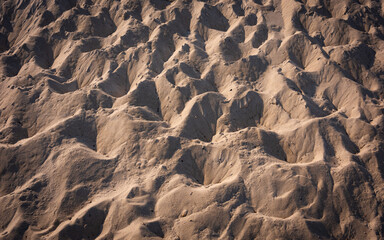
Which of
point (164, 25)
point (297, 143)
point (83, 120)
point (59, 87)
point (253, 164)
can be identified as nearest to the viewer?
point (253, 164)

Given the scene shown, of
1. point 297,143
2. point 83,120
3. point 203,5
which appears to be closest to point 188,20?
point 203,5

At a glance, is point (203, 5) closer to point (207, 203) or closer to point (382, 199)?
point (207, 203)

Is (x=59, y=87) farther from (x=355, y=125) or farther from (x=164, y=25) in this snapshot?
(x=355, y=125)

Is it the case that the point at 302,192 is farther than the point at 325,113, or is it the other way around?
the point at 325,113

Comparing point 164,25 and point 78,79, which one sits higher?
point 164,25

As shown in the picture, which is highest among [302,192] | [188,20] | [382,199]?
[188,20]

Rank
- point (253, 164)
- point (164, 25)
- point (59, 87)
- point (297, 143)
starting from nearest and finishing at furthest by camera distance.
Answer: point (253, 164) < point (297, 143) < point (59, 87) < point (164, 25)
